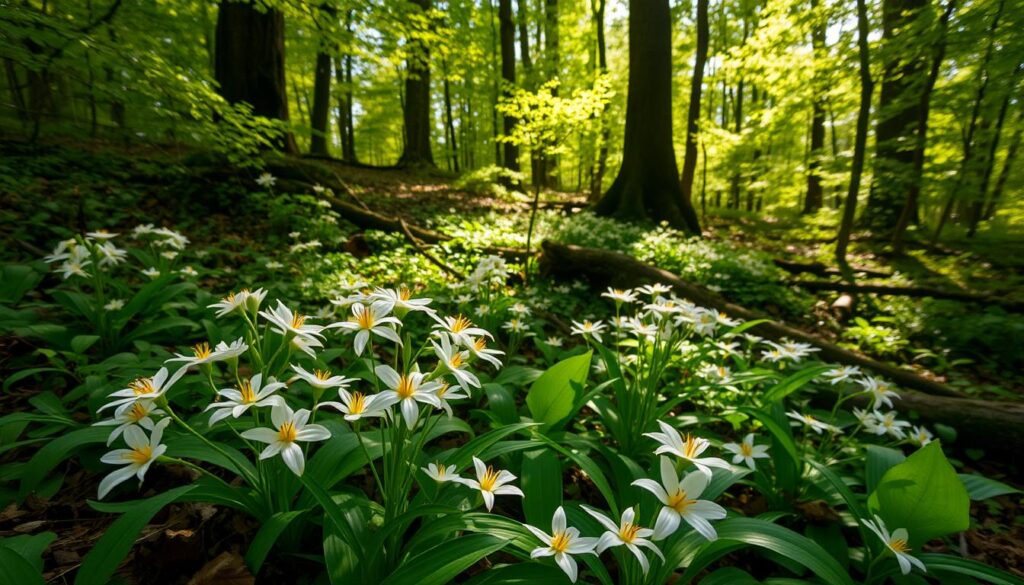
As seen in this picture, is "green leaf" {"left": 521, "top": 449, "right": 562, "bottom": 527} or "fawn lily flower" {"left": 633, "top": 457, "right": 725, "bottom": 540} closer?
"fawn lily flower" {"left": 633, "top": 457, "right": 725, "bottom": 540}

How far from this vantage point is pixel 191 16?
5277mm

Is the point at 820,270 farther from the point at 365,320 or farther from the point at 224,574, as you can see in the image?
the point at 224,574

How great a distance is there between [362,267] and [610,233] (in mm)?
3836

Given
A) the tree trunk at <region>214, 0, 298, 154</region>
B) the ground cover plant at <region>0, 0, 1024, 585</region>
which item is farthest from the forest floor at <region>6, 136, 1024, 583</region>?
the tree trunk at <region>214, 0, 298, 154</region>

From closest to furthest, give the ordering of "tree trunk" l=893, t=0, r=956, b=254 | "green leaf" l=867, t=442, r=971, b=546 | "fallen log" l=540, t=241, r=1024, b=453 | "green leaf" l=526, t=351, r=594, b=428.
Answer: "green leaf" l=867, t=442, r=971, b=546
"green leaf" l=526, t=351, r=594, b=428
"fallen log" l=540, t=241, r=1024, b=453
"tree trunk" l=893, t=0, r=956, b=254

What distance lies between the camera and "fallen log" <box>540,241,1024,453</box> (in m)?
2.43

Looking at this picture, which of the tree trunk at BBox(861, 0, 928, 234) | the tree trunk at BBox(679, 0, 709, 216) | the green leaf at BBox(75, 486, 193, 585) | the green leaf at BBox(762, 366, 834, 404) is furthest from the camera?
the tree trunk at BBox(679, 0, 709, 216)

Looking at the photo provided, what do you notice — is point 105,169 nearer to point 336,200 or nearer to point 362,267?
point 336,200

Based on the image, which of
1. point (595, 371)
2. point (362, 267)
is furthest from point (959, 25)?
point (362, 267)

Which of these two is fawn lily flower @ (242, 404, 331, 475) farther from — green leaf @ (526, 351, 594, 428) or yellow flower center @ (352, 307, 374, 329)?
green leaf @ (526, 351, 594, 428)

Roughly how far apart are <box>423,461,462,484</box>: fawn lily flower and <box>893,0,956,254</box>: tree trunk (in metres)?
6.68

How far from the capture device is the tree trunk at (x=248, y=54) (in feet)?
18.9

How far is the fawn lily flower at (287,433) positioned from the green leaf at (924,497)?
1690 millimetres

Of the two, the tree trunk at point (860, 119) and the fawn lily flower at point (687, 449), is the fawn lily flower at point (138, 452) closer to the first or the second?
the fawn lily flower at point (687, 449)
